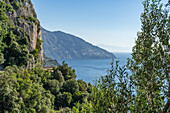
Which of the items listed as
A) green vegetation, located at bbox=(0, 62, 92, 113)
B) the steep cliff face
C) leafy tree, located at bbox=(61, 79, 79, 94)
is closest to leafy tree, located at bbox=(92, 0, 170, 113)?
green vegetation, located at bbox=(0, 62, 92, 113)

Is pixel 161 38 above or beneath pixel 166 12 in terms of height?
beneath

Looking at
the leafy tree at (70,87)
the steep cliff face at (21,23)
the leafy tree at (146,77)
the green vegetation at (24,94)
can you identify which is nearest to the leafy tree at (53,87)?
the green vegetation at (24,94)

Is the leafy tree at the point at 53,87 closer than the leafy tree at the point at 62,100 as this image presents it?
No

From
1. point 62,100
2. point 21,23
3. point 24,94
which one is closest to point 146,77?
point 24,94

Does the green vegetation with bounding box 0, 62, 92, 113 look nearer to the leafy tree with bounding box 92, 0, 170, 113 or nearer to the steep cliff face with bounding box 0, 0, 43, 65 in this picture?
the steep cliff face with bounding box 0, 0, 43, 65

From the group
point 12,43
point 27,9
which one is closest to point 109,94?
point 12,43

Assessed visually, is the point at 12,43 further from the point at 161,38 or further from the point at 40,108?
the point at 161,38

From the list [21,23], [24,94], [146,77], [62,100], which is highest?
[21,23]

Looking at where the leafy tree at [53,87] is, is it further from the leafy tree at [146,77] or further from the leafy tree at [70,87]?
the leafy tree at [146,77]

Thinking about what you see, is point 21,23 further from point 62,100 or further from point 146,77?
point 146,77

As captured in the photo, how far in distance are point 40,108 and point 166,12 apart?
3203cm

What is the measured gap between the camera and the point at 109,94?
8.75m

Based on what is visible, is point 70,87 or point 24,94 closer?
point 24,94

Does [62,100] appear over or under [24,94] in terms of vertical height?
under
